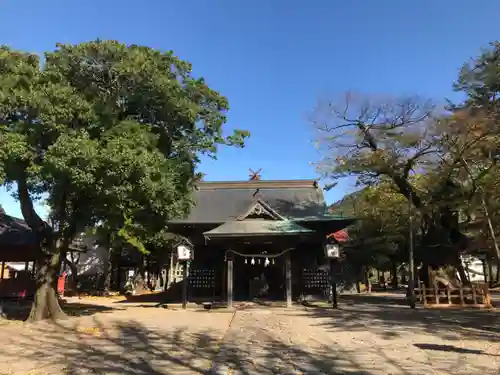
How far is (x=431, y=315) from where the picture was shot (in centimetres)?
1577

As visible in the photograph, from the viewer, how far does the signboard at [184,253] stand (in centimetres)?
1956

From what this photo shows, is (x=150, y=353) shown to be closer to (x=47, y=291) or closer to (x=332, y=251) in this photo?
(x=47, y=291)

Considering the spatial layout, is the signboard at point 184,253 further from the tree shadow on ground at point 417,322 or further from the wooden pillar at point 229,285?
the tree shadow on ground at point 417,322

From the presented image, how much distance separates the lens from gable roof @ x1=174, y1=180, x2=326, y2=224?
74.2ft

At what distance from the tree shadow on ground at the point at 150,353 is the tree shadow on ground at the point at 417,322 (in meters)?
3.47

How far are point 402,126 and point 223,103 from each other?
1054cm

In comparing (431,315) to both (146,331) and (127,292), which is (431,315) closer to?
(146,331)

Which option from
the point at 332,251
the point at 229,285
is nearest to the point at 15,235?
the point at 229,285

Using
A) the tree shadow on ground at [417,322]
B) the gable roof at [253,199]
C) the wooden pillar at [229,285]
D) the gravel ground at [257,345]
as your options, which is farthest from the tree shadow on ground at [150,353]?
the gable roof at [253,199]

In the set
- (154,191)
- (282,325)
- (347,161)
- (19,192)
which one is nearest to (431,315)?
(282,325)

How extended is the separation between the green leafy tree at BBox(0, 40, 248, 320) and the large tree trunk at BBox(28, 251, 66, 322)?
35 millimetres

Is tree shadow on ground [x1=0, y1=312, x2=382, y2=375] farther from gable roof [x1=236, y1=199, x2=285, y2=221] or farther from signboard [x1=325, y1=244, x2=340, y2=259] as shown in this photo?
gable roof [x1=236, y1=199, x2=285, y2=221]

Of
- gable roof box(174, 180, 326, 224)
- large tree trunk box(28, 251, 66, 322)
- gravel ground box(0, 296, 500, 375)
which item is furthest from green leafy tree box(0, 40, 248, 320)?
gable roof box(174, 180, 326, 224)

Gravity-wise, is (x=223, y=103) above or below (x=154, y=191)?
above
